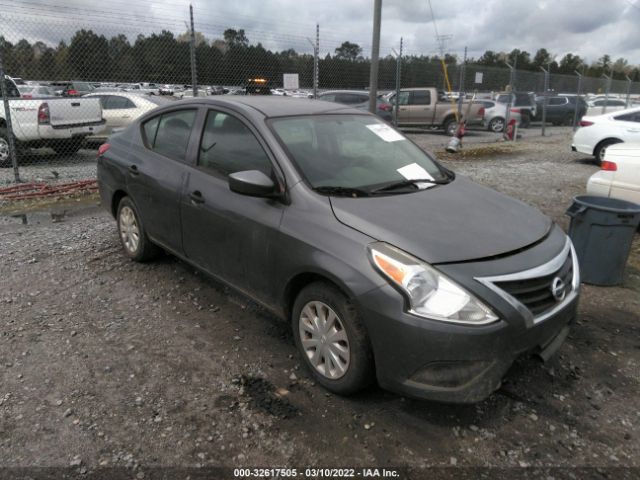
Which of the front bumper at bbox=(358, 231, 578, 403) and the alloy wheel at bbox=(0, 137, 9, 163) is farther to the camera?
the alloy wheel at bbox=(0, 137, 9, 163)

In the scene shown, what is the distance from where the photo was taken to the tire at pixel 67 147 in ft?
35.2

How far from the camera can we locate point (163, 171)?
13.6 feet

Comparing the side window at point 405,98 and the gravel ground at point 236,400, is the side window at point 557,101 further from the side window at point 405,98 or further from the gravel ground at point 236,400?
the gravel ground at point 236,400

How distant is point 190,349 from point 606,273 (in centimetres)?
373

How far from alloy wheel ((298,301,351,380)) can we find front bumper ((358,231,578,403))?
0.26 meters

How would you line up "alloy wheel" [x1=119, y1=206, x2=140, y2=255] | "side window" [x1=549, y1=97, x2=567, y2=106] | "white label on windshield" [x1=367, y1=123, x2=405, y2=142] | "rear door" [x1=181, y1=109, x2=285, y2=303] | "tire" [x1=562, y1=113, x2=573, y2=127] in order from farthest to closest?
"tire" [x1=562, y1=113, x2=573, y2=127], "side window" [x1=549, y1=97, x2=567, y2=106], "alloy wheel" [x1=119, y1=206, x2=140, y2=255], "white label on windshield" [x1=367, y1=123, x2=405, y2=142], "rear door" [x1=181, y1=109, x2=285, y2=303]

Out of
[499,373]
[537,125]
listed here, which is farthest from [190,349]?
[537,125]

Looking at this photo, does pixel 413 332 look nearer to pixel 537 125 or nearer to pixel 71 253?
pixel 71 253

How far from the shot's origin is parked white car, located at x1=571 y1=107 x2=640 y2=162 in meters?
11.2

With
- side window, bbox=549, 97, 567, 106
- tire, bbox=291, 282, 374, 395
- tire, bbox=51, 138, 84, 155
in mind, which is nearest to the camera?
tire, bbox=291, 282, 374, 395

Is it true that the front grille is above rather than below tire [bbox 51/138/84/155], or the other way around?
above

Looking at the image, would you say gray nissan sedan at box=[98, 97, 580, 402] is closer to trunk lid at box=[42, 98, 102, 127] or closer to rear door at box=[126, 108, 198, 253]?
rear door at box=[126, 108, 198, 253]

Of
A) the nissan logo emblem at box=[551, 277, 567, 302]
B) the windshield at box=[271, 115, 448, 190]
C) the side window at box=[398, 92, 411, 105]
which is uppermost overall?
the side window at box=[398, 92, 411, 105]

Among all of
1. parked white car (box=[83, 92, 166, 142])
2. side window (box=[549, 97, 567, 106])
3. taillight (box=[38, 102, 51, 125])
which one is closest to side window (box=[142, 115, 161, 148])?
taillight (box=[38, 102, 51, 125])
